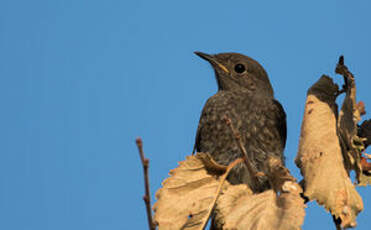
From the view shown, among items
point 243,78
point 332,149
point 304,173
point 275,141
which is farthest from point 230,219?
point 243,78

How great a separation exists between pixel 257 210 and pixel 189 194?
0.49 meters

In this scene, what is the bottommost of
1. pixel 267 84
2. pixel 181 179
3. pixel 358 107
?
pixel 181 179

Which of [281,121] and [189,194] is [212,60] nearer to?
[281,121]

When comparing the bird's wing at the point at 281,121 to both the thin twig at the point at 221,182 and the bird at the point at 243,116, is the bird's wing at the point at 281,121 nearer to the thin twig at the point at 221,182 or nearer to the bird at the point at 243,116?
the bird at the point at 243,116

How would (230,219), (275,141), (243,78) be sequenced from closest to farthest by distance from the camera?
(230,219)
(275,141)
(243,78)

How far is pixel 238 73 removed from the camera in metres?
7.35

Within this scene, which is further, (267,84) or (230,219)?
(267,84)

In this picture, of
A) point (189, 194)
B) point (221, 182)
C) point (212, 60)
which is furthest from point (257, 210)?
point (212, 60)

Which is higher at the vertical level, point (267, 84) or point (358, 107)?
point (267, 84)

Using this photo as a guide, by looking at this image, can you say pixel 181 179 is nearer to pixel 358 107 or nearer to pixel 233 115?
pixel 358 107

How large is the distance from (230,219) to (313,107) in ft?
3.76

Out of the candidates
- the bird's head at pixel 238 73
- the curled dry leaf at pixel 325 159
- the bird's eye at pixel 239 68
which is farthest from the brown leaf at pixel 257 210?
the bird's eye at pixel 239 68

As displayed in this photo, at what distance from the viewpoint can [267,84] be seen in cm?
729

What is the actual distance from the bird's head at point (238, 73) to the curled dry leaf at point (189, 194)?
3700 mm
